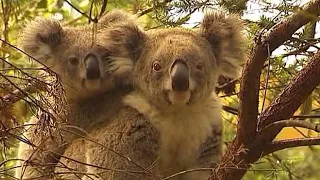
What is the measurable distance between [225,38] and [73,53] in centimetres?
72

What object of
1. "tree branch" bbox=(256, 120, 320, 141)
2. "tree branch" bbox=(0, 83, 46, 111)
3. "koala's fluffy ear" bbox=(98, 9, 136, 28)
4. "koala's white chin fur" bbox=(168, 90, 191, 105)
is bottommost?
"tree branch" bbox=(256, 120, 320, 141)

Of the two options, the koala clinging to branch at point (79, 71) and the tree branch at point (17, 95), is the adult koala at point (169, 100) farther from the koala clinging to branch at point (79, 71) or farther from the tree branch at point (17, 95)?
the tree branch at point (17, 95)

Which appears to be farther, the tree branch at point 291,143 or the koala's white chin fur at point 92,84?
the koala's white chin fur at point 92,84

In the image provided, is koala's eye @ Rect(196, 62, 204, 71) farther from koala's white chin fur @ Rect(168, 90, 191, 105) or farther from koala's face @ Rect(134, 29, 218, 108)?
koala's white chin fur @ Rect(168, 90, 191, 105)

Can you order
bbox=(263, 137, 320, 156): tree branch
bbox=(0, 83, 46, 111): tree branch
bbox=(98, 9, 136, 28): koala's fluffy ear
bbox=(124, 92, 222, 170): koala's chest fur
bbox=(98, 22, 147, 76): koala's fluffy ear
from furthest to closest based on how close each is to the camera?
bbox=(98, 9, 136, 28): koala's fluffy ear
bbox=(98, 22, 147, 76): koala's fluffy ear
bbox=(124, 92, 222, 170): koala's chest fur
bbox=(263, 137, 320, 156): tree branch
bbox=(0, 83, 46, 111): tree branch

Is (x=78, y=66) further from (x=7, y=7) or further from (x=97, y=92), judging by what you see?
(x=7, y=7)

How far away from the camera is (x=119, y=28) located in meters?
2.69

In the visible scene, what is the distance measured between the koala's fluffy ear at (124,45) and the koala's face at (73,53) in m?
0.06

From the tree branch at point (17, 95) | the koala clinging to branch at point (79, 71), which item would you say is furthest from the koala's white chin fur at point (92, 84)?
the tree branch at point (17, 95)

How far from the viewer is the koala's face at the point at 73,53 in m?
2.73

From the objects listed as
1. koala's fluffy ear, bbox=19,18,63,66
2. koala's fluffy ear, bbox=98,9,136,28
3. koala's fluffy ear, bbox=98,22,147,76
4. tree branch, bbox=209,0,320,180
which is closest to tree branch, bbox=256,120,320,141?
tree branch, bbox=209,0,320,180

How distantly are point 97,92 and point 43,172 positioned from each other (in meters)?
0.89

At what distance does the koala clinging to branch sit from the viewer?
8.84 feet

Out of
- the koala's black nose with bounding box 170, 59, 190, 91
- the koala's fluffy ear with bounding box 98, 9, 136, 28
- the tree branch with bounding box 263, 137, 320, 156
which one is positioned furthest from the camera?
the koala's fluffy ear with bounding box 98, 9, 136, 28
